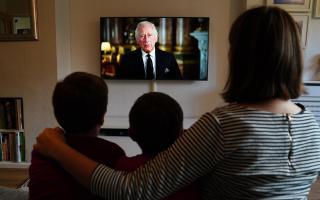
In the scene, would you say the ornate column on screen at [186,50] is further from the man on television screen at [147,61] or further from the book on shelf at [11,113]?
the book on shelf at [11,113]

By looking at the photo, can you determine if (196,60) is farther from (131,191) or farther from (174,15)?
(131,191)

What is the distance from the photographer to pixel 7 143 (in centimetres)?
311

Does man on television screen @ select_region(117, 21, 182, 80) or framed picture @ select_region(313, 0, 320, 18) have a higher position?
framed picture @ select_region(313, 0, 320, 18)

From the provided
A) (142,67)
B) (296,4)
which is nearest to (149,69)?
(142,67)

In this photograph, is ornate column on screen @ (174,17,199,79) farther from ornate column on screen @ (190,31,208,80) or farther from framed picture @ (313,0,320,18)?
framed picture @ (313,0,320,18)

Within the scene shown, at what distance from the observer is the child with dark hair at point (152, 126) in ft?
2.47

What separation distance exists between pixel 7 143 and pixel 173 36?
78.5 inches

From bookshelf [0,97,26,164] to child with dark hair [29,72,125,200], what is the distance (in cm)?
249

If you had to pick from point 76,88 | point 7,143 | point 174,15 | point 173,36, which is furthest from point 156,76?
point 76,88

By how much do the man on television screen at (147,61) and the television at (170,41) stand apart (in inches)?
0.8

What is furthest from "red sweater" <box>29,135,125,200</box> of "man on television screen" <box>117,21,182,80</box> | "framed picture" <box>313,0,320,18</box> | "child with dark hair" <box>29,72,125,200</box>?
"framed picture" <box>313,0,320,18</box>

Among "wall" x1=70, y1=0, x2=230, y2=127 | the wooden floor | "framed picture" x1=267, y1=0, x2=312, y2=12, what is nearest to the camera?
the wooden floor

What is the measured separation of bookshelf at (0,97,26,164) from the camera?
3.05 m

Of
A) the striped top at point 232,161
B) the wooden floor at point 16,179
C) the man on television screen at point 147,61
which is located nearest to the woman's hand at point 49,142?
the striped top at point 232,161
